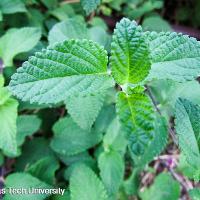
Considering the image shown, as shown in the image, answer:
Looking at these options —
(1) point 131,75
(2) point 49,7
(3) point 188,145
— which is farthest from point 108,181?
(2) point 49,7

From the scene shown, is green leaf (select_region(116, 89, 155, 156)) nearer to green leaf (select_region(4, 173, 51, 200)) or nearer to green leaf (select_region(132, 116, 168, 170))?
green leaf (select_region(132, 116, 168, 170))

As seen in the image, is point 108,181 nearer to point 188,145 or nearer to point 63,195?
point 63,195

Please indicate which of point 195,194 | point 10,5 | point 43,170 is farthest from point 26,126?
Result: point 195,194

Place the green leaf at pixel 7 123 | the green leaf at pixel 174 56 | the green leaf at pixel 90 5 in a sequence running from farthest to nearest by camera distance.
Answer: the green leaf at pixel 7 123 < the green leaf at pixel 90 5 < the green leaf at pixel 174 56

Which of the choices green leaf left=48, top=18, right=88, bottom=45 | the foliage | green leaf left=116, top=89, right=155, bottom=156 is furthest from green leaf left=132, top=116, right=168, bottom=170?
green leaf left=48, top=18, right=88, bottom=45

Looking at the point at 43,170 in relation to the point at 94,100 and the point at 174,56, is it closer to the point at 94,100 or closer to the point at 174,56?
the point at 94,100

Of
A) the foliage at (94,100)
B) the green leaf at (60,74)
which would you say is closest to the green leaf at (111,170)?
the foliage at (94,100)

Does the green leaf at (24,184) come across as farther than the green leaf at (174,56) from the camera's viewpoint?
Yes

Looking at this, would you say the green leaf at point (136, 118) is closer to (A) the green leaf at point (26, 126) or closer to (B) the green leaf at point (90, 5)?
(B) the green leaf at point (90, 5)
